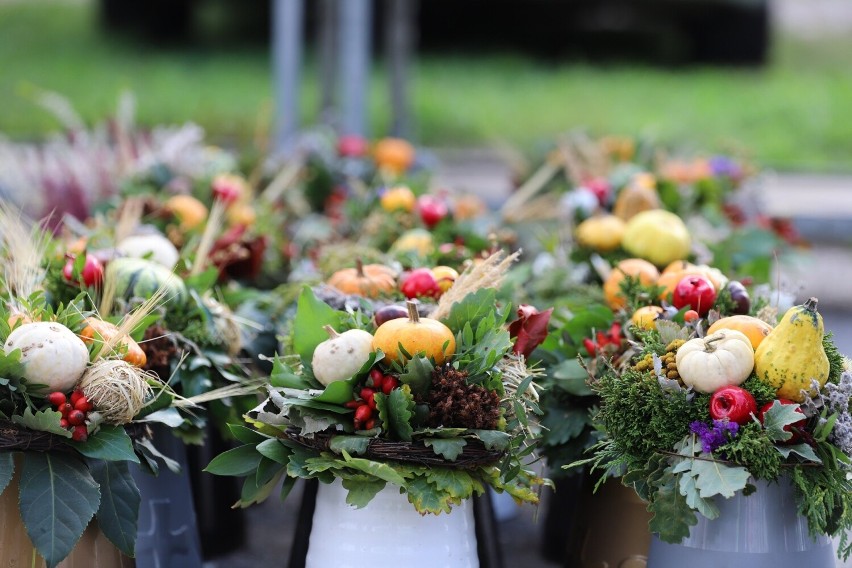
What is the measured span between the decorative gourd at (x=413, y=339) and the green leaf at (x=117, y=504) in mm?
520

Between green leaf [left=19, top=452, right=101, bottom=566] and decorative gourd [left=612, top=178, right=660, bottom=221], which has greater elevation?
decorative gourd [left=612, top=178, right=660, bottom=221]

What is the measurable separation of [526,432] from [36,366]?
2.93 feet

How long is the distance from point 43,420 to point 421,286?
84cm

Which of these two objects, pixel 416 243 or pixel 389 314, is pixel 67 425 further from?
pixel 416 243

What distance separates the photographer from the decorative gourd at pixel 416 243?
2.86 m

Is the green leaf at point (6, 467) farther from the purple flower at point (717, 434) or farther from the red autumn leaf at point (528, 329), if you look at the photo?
the purple flower at point (717, 434)

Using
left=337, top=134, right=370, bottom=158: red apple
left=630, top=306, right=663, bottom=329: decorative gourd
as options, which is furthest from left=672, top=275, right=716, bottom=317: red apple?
left=337, top=134, right=370, bottom=158: red apple

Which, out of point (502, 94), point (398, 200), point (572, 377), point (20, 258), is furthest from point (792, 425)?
point (502, 94)

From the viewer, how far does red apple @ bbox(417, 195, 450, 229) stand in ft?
10.5

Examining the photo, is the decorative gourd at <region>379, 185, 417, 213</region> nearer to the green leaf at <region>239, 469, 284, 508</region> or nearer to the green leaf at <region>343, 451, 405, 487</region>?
the green leaf at <region>239, 469, 284, 508</region>

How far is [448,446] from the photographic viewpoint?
1876 mm

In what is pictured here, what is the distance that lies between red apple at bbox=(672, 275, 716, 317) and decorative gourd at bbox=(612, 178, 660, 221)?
842mm

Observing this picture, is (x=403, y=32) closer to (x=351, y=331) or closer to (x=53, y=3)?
(x=351, y=331)

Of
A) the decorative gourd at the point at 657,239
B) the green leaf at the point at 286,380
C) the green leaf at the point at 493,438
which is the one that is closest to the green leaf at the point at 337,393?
the green leaf at the point at 286,380
